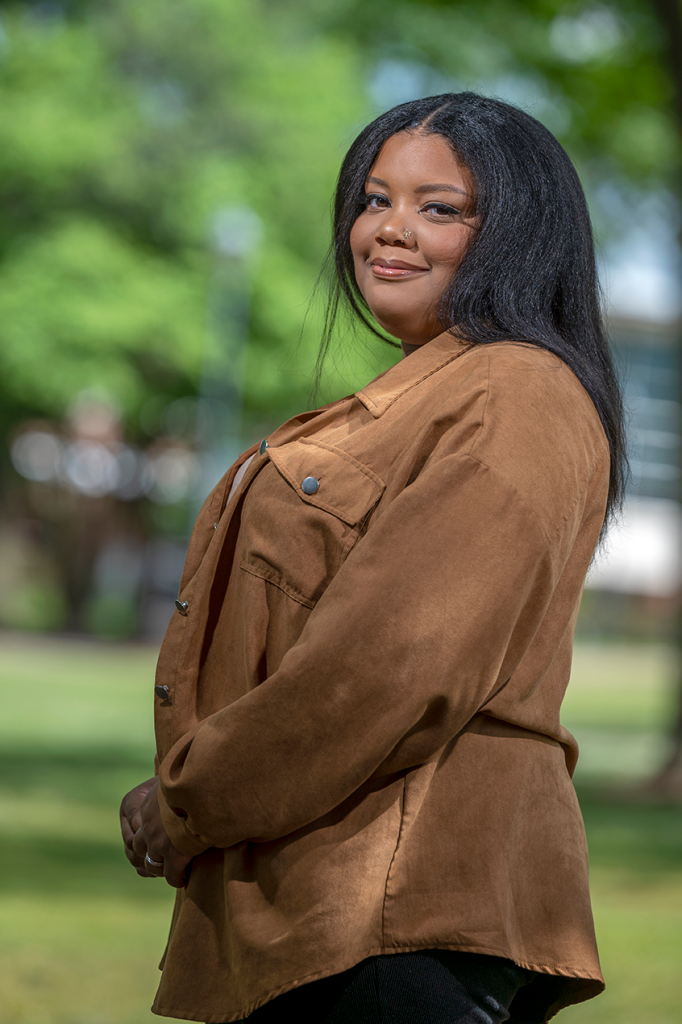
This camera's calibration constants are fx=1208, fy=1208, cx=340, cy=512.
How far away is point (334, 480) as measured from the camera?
1.73m

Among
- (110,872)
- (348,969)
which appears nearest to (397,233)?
(348,969)

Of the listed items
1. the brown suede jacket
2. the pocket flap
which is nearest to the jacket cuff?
the brown suede jacket

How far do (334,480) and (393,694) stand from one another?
1.15 ft

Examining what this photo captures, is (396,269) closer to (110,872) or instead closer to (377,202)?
(377,202)

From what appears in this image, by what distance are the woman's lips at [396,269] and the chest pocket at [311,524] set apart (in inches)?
12.9

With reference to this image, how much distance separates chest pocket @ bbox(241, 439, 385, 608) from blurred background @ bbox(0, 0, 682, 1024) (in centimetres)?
64

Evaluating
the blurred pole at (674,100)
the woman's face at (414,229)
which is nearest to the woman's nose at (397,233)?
the woman's face at (414,229)

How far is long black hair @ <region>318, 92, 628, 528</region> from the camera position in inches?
71.5

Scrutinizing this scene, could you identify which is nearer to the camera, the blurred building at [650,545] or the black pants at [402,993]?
the black pants at [402,993]

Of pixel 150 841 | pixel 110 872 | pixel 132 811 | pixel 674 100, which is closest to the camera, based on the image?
pixel 150 841

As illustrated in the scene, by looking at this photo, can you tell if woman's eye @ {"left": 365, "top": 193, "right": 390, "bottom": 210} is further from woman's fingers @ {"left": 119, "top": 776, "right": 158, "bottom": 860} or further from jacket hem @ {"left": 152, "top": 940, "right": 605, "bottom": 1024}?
jacket hem @ {"left": 152, "top": 940, "right": 605, "bottom": 1024}

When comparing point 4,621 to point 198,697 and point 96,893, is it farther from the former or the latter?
point 198,697

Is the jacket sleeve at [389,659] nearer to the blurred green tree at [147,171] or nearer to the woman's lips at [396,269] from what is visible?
the woman's lips at [396,269]

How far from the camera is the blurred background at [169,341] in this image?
20.4 ft
